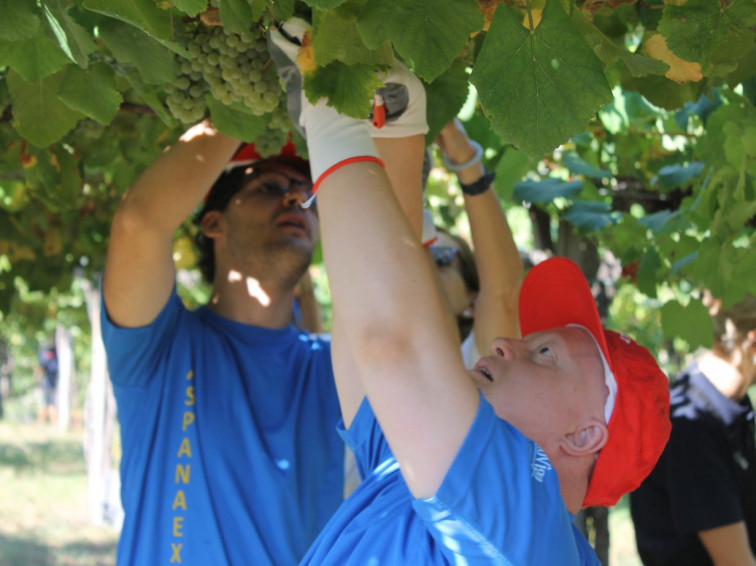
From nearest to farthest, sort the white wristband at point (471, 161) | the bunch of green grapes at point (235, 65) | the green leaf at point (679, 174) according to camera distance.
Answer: the bunch of green grapes at point (235, 65), the white wristband at point (471, 161), the green leaf at point (679, 174)

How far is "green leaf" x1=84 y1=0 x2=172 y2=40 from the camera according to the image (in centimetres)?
118

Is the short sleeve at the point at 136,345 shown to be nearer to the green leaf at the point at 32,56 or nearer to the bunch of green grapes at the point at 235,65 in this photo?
the bunch of green grapes at the point at 235,65

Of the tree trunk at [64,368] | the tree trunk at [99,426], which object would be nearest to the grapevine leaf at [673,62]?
the tree trunk at [99,426]

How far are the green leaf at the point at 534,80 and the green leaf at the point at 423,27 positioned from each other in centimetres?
5

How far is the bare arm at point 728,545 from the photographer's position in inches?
123

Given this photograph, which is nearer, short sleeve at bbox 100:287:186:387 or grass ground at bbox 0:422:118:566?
short sleeve at bbox 100:287:186:387

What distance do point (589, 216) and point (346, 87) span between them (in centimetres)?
147

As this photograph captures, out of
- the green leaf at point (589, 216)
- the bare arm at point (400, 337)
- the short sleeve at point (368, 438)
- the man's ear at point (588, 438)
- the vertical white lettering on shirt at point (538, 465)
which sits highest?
the bare arm at point (400, 337)

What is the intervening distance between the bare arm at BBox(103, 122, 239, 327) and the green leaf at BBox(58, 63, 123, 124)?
0.61m

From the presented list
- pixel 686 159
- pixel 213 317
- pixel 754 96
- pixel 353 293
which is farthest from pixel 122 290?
pixel 686 159

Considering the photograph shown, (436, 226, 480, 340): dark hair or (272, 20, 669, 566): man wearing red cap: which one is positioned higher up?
(272, 20, 669, 566): man wearing red cap

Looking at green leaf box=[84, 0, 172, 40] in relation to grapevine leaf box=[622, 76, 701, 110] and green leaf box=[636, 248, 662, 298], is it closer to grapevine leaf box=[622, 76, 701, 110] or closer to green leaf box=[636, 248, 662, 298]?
grapevine leaf box=[622, 76, 701, 110]

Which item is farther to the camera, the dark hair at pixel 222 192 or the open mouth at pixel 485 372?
the dark hair at pixel 222 192

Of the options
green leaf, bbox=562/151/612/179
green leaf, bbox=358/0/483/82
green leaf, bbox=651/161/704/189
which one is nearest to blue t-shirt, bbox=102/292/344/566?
green leaf, bbox=562/151/612/179
